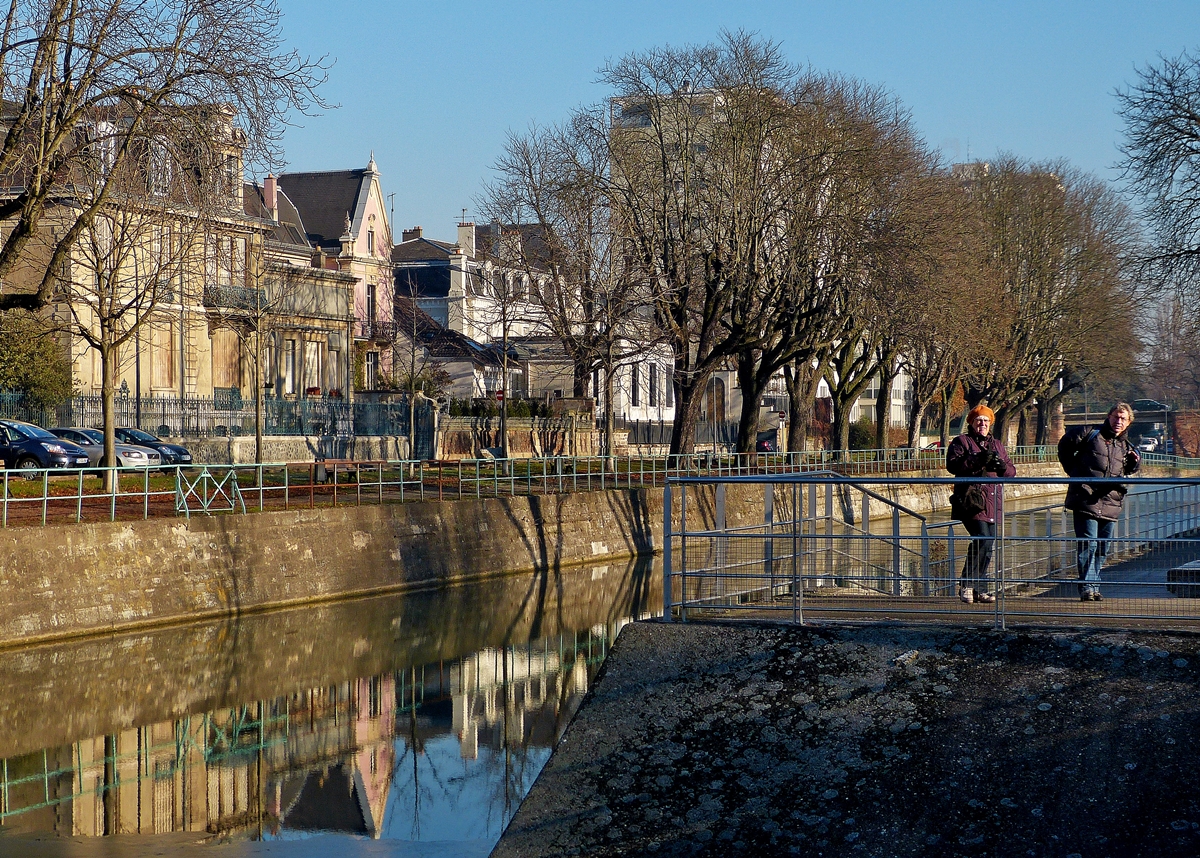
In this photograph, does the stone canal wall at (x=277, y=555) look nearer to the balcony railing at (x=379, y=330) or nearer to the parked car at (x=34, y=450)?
the parked car at (x=34, y=450)

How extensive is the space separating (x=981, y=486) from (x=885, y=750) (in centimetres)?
329

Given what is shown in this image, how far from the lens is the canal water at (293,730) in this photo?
440 inches

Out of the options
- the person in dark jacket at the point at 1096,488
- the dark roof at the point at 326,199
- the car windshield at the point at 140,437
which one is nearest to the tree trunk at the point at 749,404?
the car windshield at the point at 140,437

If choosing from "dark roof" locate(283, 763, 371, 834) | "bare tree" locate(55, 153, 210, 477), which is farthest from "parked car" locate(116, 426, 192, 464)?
"dark roof" locate(283, 763, 371, 834)

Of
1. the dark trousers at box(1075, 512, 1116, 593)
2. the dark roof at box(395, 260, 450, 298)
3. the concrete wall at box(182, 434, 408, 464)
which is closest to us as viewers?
the dark trousers at box(1075, 512, 1116, 593)

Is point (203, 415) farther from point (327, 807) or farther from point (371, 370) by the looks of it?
point (327, 807)

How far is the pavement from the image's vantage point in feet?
26.3

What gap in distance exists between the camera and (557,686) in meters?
17.4

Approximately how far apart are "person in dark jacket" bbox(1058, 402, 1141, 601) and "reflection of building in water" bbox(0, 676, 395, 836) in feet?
18.8

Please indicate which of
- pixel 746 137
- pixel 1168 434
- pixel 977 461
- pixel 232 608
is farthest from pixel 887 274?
pixel 1168 434

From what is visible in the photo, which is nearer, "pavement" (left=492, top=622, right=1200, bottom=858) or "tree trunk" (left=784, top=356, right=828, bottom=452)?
"pavement" (left=492, top=622, right=1200, bottom=858)

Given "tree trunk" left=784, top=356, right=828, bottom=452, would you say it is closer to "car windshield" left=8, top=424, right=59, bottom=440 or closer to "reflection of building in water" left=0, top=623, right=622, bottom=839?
"car windshield" left=8, top=424, right=59, bottom=440

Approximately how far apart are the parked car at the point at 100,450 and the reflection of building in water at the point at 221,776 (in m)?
18.8

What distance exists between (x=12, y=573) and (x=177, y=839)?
9686 millimetres
